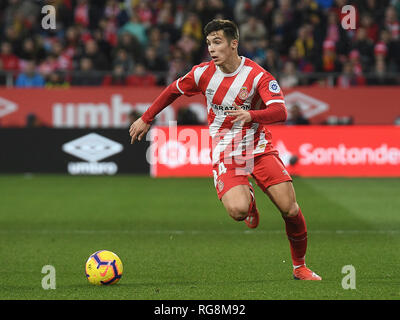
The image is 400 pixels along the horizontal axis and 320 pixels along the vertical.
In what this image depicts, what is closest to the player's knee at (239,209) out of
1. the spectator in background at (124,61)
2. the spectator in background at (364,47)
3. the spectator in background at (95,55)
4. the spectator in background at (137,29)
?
the spectator in background at (124,61)

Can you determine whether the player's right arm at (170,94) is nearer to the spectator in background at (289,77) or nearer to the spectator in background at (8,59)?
the spectator in background at (289,77)

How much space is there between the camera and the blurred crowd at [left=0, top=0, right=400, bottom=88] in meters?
19.2

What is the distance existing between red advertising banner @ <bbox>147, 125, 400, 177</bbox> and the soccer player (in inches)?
391

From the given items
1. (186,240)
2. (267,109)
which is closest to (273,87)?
(267,109)

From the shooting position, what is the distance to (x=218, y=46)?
722cm

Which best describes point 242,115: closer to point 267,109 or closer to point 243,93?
point 267,109

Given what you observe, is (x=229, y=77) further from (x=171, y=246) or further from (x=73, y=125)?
(x=73, y=125)

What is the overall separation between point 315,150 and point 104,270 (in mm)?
11292

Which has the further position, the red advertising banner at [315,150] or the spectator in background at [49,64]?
the spectator in background at [49,64]

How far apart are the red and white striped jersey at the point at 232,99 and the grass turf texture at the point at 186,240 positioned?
111 centimetres

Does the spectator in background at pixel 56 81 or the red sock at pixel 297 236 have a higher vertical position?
the spectator in background at pixel 56 81

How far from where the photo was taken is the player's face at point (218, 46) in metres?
7.21

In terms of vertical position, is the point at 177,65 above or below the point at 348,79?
above
